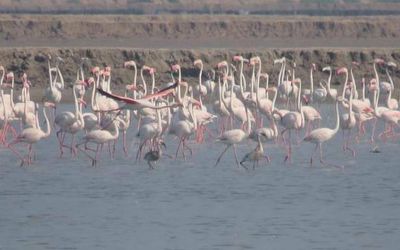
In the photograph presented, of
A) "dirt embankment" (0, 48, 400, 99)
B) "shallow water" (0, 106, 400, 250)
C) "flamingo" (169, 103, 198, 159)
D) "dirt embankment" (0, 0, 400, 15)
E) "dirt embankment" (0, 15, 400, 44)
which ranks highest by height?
"dirt embankment" (0, 0, 400, 15)

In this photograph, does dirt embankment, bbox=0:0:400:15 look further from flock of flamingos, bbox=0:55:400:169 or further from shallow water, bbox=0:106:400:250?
A: shallow water, bbox=0:106:400:250

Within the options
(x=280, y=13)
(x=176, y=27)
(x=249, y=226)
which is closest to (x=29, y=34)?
(x=176, y=27)

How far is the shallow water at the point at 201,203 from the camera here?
12.6 m

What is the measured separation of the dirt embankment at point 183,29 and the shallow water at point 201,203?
24.7m

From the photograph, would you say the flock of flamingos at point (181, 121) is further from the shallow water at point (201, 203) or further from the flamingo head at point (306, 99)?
the shallow water at point (201, 203)

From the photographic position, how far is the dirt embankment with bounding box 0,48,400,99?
28.7 metres

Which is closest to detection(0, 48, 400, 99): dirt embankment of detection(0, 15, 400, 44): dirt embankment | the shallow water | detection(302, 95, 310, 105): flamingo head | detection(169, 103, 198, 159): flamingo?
detection(302, 95, 310, 105): flamingo head

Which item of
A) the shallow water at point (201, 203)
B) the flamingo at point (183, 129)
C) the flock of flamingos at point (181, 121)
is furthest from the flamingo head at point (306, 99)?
the flamingo at point (183, 129)

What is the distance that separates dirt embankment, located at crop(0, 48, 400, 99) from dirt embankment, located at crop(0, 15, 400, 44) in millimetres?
13011

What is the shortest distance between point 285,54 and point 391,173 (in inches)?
514

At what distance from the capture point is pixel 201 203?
14.7m

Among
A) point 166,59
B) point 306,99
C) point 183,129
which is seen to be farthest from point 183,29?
point 183,129

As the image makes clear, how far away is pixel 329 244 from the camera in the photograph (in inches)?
482

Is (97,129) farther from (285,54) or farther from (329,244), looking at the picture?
(285,54)
